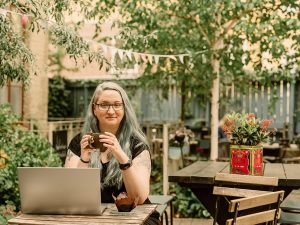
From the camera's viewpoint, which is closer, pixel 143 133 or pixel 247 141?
pixel 143 133

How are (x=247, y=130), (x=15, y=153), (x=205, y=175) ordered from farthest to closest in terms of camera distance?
(x=15, y=153)
(x=205, y=175)
(x=247, y=130)

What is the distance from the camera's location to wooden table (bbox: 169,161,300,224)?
465 centimetres

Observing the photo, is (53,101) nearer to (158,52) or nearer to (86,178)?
(158,52)

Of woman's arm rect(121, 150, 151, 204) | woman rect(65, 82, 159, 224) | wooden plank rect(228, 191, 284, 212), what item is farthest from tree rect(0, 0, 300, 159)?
wooden plank rect(228, 191, 284, 212)

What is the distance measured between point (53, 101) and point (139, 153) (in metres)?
11.6

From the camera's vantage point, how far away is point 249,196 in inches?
165

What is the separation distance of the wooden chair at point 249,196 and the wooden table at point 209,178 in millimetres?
124

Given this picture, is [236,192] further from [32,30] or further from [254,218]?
[32,30]

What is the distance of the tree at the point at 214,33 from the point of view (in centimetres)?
745

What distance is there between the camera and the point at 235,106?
13875mm

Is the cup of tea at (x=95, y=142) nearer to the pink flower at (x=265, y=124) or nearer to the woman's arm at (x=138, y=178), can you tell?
the woman's arm at (x=138, y=178)

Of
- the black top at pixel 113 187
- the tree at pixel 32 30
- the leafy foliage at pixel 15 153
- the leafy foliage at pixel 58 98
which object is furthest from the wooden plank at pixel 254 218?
the leafy foliage at pixel 58 98

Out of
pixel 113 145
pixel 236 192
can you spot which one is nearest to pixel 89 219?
pixel 113 145

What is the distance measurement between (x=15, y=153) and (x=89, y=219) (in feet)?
12.6
